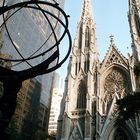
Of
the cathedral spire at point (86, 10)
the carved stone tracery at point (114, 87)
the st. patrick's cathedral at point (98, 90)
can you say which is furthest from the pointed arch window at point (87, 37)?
the carved stone tracery at point (114, 87)

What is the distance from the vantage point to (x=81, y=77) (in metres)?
28.4

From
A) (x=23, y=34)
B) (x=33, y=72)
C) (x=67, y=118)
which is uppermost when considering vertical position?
(x=23, y=34)

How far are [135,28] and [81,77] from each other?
8.44 metres

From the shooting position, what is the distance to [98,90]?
26516 millimetres

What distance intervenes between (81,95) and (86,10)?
13272 mm

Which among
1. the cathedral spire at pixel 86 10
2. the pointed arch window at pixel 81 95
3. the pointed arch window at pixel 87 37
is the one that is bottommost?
the pointed arch window at pixel 81 95

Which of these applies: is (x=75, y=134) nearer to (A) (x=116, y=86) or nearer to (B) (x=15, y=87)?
(A) (x=116, y=86)

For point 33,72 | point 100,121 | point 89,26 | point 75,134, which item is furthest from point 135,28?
point 33,72

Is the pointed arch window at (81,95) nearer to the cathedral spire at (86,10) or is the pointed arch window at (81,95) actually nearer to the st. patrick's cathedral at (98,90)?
the st. patrick's cathedral at (98,90)

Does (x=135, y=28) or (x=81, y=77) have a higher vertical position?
(x=135, y=28)

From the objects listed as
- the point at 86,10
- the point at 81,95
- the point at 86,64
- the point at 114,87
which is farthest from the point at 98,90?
the point at 86,10

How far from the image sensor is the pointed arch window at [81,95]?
26.7 metres

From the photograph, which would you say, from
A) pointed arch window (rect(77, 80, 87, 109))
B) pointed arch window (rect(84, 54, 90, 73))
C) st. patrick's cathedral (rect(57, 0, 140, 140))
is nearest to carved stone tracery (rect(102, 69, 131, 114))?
st. patrick's cathedral (rect(57, 0, 140, 140))

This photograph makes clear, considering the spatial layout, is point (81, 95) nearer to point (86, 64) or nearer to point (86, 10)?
point (86, 64)
